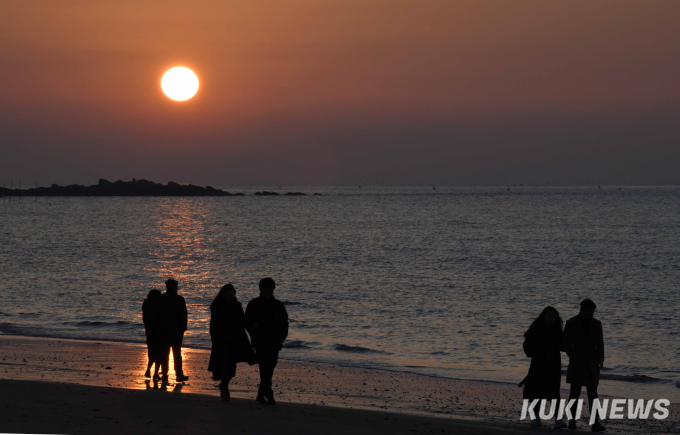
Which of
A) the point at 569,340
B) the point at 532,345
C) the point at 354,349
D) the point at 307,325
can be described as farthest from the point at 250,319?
the point at 307,325

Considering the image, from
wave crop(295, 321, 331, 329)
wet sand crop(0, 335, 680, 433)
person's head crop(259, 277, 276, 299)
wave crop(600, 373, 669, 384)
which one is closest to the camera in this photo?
wet sand crop(0, 335, 680, 433)

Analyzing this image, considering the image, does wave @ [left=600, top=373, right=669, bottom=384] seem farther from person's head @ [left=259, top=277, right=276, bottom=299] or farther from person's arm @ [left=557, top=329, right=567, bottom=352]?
person's head @ [left=259, top=277, right=276, bottom=299]

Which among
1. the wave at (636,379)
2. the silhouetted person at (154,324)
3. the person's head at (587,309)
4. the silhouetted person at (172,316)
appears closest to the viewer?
the person's head at (587,309)

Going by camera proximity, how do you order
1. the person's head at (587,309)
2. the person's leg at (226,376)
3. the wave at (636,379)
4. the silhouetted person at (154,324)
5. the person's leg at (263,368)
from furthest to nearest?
the wave at (636,379) → the silhouetted person at (154,324) → the person's leg at (226,376) → the person's leg at (263,368) → the person's head at (587,309)

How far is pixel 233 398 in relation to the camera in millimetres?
10062

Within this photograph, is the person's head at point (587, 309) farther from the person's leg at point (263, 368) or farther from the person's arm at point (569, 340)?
A: the person's leg at point (263, 368)

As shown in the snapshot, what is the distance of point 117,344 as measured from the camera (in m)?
17.6

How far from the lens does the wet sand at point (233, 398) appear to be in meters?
8.04

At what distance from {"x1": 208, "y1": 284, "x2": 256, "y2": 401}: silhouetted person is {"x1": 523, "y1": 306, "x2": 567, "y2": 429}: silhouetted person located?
404 cm

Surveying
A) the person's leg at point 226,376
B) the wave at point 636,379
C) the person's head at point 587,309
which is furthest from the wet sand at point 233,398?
the wave at point 636,379

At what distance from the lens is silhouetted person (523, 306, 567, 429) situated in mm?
8688

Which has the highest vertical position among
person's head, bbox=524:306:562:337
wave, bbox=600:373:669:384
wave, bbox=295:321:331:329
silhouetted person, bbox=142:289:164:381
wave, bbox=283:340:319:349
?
person's head, bbox=524:306:562:337

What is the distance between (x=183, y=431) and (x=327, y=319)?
1626 centimetres

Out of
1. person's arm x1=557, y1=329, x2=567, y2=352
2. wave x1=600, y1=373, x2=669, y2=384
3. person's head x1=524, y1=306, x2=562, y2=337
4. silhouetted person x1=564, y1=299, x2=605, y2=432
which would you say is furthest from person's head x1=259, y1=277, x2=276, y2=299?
wave x1=600, y1=373, x2=669, y2=384
